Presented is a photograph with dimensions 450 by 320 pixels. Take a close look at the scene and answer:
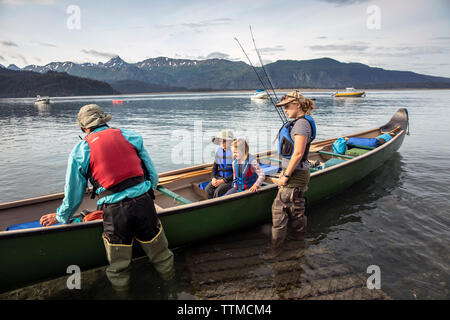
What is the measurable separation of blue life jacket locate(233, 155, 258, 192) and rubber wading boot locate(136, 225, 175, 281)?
6.39 feet

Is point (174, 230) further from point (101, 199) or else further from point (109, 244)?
point (101, 199)

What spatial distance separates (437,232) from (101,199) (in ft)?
19.7

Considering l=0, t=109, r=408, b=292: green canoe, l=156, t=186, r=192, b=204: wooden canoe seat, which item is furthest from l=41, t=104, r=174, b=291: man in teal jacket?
l=156, t=186, r=192, b=204: wooden canoe seat

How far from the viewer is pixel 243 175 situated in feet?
16.2

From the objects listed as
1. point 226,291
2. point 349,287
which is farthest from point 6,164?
point 349,287

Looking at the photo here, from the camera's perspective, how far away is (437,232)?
5176 mm

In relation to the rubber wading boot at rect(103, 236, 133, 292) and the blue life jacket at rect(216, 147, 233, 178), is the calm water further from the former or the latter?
the blue life jacket at rect(216, 147, 233, 178)

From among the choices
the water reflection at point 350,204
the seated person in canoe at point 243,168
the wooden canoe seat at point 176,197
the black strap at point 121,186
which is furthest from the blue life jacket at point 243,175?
the black strap at point 121,186

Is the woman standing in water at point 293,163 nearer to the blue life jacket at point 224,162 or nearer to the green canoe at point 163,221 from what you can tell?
the green canoe at point 163,221

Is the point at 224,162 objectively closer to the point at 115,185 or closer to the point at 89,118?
the point at 115,185

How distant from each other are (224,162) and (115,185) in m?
2.68

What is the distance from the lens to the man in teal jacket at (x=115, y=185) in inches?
111

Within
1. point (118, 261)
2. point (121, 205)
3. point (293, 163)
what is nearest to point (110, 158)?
point (121, 205)

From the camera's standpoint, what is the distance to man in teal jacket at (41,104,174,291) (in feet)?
9.22
